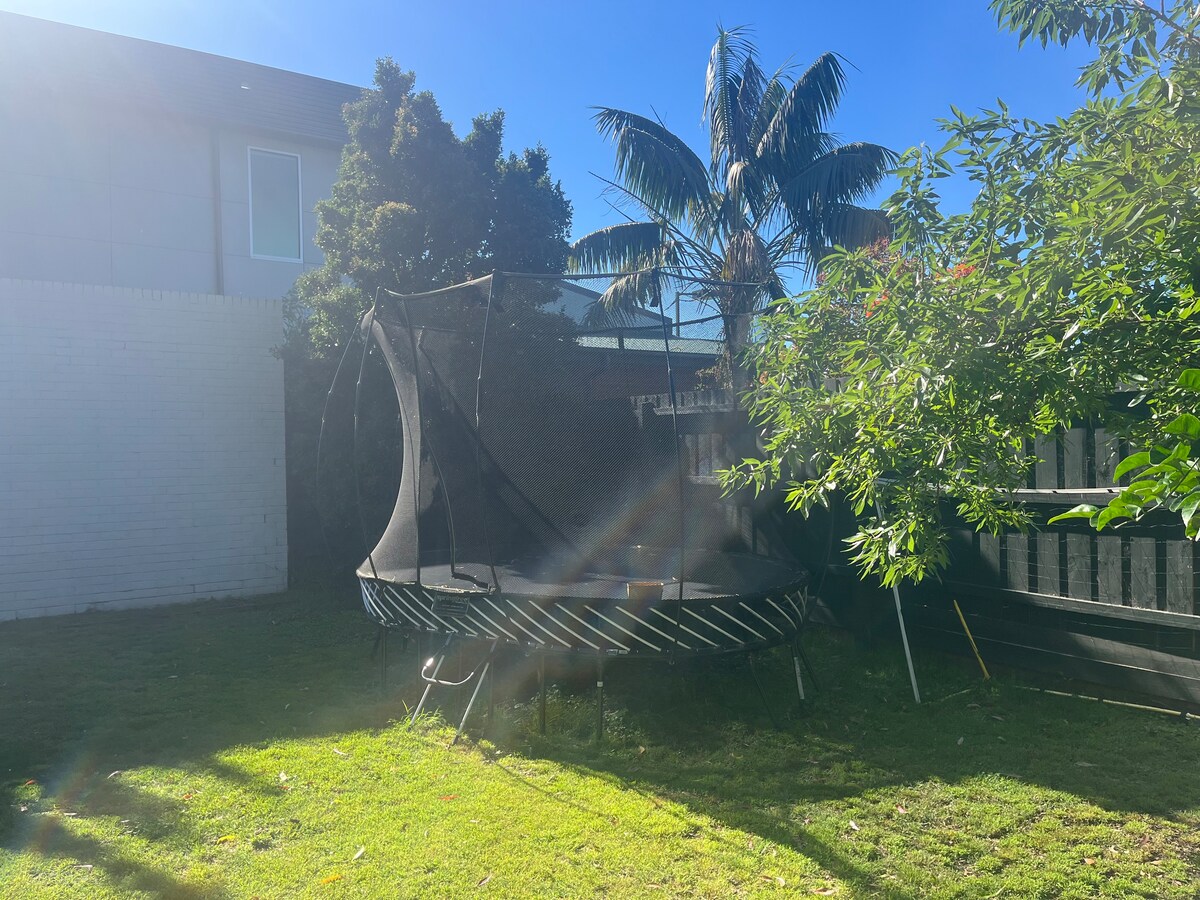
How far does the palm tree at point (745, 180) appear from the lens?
11.3 m

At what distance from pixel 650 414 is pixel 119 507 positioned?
4605 mm

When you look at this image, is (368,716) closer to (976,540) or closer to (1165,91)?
(976,540)

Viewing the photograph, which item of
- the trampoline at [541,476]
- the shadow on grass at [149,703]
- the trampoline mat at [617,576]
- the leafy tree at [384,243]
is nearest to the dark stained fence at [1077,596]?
the trampoline mat at [617,576]

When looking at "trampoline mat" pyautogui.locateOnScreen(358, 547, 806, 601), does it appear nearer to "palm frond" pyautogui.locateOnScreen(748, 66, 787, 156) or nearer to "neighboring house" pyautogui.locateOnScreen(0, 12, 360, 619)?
"neighboring house" pyautogui.locateOnScreen(0, 12, 360, 619)

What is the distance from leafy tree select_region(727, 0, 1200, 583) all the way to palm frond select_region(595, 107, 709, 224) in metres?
9.84

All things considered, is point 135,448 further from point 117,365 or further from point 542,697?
point 542,697

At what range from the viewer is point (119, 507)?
23.1ft

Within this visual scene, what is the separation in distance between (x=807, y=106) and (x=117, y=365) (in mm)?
9105

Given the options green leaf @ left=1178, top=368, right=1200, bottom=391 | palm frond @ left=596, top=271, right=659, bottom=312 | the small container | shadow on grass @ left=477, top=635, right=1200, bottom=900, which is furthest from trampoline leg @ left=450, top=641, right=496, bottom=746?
green leaf @ left=1178, top=368, right=1200, bottom=391

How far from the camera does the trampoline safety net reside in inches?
176

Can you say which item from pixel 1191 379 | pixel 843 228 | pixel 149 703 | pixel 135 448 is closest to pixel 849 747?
pixel 1191 379

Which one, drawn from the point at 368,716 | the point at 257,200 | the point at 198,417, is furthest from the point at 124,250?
the point at 368,716

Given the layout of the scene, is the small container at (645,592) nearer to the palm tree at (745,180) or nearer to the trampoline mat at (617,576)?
the trampoline mat at (617,576)

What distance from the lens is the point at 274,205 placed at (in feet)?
38.6
